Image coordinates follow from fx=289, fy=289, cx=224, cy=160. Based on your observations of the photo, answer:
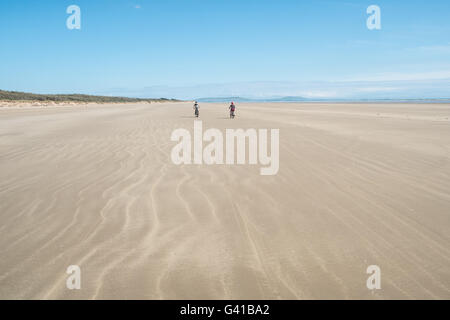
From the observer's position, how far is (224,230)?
10.0ft

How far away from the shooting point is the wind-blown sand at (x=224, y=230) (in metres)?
2.18

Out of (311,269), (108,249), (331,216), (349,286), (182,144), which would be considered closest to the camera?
(349,286)

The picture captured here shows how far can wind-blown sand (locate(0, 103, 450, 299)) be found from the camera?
2.18 metres

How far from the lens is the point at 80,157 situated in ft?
22.2

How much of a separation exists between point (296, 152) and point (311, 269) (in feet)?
16.9

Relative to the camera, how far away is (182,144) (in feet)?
27.5

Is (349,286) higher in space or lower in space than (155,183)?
lower
